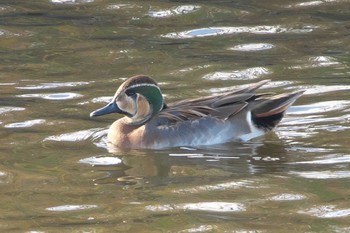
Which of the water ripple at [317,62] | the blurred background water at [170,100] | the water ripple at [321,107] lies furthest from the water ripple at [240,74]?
the water ripple at [321,107]

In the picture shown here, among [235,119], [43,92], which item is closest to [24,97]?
[43,92]

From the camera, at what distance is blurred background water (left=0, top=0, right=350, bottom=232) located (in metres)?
9.05

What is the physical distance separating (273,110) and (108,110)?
1.57 metres

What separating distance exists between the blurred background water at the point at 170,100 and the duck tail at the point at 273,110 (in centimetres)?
16

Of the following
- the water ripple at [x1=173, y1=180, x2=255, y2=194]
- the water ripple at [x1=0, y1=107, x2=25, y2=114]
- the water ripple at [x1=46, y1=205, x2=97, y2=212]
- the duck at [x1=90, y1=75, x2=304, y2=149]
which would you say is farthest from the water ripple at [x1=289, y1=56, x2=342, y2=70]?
the water ripple at [x1=46, y1=205, x2=97, y2=212]

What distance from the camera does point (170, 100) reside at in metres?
13.1

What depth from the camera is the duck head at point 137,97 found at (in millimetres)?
11758

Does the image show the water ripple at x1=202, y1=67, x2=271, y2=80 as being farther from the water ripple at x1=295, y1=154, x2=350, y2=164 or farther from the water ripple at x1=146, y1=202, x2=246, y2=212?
the water ripple at x1=146, y1=202, x2=246, y2=212

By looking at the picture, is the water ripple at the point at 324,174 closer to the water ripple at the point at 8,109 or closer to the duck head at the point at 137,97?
A: the duck head at the point at 137,97

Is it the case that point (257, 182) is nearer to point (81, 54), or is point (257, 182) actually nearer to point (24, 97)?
point (24, 97)

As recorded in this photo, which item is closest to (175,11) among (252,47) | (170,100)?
(252,47)

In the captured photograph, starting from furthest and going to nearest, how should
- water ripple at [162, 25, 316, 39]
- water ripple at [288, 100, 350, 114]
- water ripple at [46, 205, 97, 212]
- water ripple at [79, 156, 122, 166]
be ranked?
water ripple at [162, 25, 316, 39]
water ripple at [288, 100, 350, 114]
water ripple at [79, 156, 122, 166]
water ripple at [46, 205, 97, 212]

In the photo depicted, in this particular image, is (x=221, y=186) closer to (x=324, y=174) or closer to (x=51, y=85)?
(x=324, y=174)

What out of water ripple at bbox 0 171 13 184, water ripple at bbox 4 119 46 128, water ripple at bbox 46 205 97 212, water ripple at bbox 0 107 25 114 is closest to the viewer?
water ripple at bbox 46 205 97 212
